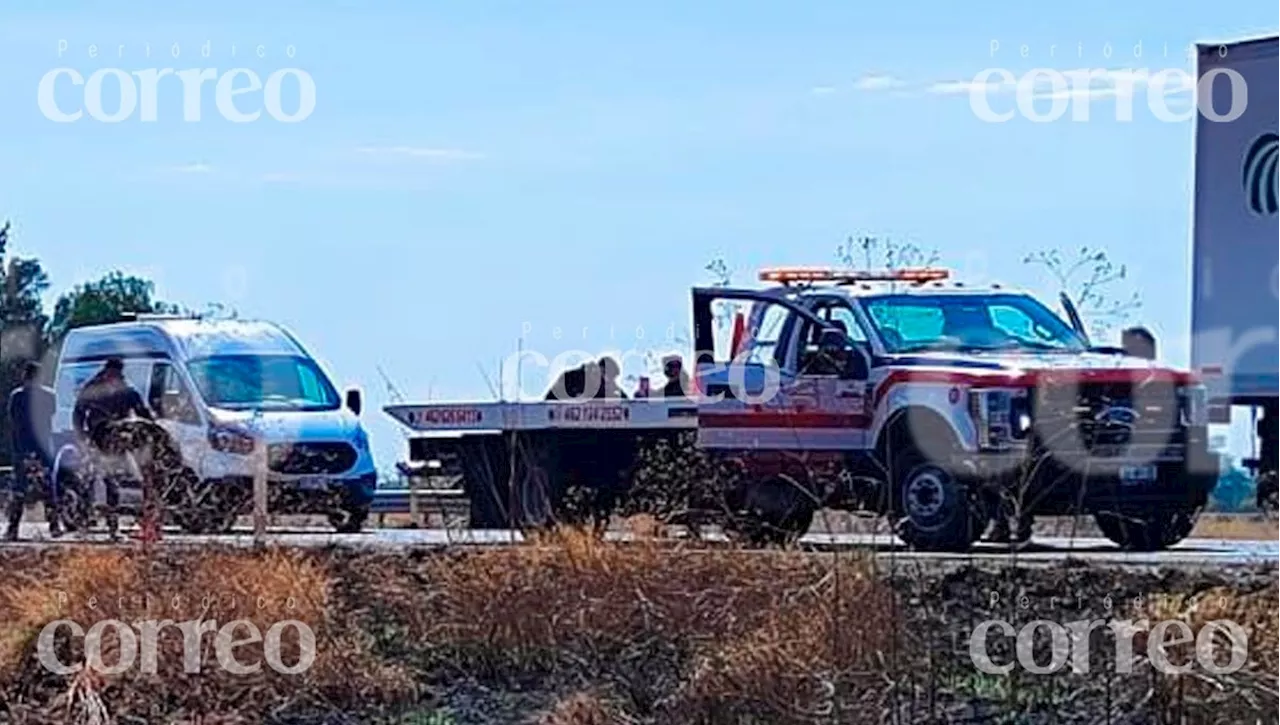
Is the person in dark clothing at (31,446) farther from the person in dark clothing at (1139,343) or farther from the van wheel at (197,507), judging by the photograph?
the person in dark clothing at (1139,343)

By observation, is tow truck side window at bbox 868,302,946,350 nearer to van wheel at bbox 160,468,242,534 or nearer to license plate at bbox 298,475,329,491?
van wheel at bbox 160,468,242,534

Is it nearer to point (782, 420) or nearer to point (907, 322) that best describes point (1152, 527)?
point (907, 322)

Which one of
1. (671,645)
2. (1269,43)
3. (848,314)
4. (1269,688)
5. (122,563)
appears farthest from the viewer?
(1269,43)

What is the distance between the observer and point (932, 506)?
18.7 metres

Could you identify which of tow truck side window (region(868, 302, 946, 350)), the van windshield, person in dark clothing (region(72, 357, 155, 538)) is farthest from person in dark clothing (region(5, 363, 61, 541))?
tow truck side window (region(868, 302, 946, 350))

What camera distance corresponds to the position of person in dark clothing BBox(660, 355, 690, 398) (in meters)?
21.3

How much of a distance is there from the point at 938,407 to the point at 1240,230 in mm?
6232

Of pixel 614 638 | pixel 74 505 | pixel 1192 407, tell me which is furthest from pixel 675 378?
pixel 614 638

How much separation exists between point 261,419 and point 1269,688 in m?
15.7

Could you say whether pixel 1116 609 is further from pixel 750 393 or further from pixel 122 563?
pixel 750 393

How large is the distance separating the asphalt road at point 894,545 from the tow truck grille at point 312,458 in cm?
466

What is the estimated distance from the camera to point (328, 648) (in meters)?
13.7

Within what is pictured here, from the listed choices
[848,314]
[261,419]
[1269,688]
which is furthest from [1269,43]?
[1269,688]

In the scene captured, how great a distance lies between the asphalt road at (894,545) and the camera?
15016mm
